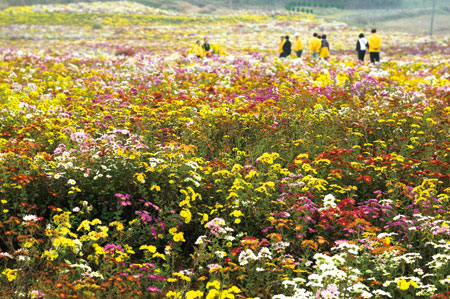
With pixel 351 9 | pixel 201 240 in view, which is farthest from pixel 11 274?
pixel 351 9

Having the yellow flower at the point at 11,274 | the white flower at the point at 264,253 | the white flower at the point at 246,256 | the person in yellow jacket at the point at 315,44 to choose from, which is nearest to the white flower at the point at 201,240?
the white flower at the point at 246,256

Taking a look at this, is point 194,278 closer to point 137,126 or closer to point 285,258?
point 285,258

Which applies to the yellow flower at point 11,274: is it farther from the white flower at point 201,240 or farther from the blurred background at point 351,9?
the blurred background at point 351,9

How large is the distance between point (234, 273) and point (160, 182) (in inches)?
71.1

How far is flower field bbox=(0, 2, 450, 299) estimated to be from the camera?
4840mm

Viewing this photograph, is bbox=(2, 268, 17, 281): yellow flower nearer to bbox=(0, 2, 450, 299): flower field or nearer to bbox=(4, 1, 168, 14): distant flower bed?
bbox=(0, 2, 450, 299): flower field

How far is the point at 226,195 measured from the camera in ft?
21.3

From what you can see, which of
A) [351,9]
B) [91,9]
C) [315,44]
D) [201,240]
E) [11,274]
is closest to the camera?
[11,274]

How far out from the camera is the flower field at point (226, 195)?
15.9ft

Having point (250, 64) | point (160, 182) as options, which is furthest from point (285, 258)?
point (250, 64)

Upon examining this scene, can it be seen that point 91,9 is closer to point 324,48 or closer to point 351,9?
point 324,48

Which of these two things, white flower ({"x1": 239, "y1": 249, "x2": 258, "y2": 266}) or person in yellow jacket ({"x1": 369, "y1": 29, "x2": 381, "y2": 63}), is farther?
person in yellow jacket ({"x1": 369, "y1": 29, "x2": 381, "y2": 63})

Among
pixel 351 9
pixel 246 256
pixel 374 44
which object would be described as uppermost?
pixel 351 9

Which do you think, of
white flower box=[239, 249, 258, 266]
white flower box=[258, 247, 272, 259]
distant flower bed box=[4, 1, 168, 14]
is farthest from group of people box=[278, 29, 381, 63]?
distant flower bed box=[4, 1, 168, 14]
